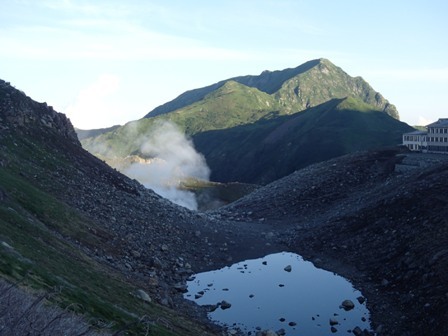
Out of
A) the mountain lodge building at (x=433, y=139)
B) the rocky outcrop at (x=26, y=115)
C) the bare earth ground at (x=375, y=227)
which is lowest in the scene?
the bare earth ground at (x=375, y=227)

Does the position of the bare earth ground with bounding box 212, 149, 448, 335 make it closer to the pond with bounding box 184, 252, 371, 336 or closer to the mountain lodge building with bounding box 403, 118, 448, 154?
the pond with bounding box 184, 252, 371, 336

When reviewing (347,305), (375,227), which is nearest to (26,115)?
(347,305)

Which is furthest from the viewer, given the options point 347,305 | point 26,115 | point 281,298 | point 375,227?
point 26,115

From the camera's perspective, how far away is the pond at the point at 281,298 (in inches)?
1436

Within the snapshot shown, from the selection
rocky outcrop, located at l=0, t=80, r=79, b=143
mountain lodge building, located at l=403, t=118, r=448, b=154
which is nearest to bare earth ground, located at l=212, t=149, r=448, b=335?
mountain lodge building, located at l=403, t=118, r=448, b=154

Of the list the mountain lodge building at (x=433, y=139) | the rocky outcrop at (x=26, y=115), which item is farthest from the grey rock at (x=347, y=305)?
the mountain lodge building at (x=433, y=139)

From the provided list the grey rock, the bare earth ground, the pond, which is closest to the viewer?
the bare earth ground

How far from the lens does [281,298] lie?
140 feet

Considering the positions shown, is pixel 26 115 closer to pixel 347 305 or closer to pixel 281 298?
pixel 281 298

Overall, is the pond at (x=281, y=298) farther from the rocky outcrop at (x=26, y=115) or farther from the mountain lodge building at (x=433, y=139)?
the mountain lodge building at (x=433, y=139)

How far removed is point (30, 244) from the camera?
1125 inches

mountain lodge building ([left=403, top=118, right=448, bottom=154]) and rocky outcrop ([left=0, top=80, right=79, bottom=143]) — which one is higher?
rocky outcrop ([left=0, top=80, right=79, bottom=143])

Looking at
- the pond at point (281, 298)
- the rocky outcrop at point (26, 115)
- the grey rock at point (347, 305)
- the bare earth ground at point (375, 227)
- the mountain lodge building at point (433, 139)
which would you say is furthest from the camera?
the mountain lodge building at point (433, 139)

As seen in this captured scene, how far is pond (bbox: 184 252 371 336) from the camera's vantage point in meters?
36.5
